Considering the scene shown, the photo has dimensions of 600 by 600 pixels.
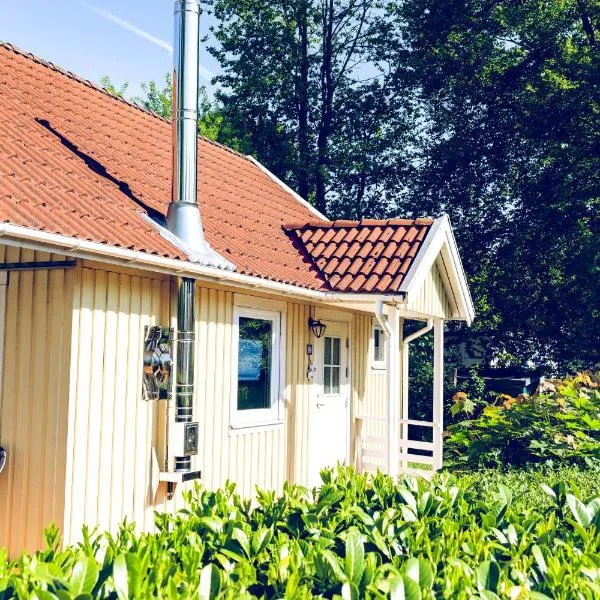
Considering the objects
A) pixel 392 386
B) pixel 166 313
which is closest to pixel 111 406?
pixel 166 313

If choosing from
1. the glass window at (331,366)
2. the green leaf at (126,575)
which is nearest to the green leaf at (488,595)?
the green leaf at (126,575)

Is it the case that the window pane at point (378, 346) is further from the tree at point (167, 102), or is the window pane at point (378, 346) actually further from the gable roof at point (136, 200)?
the tree at point (167, 102)

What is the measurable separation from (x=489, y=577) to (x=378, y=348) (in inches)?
403

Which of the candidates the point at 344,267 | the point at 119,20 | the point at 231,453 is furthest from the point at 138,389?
the point at 119,20

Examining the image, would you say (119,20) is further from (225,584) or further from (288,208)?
(225,584)

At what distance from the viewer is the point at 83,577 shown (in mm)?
2764

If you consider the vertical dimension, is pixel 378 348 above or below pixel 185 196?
below

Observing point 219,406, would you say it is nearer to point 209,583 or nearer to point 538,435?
point 538,435

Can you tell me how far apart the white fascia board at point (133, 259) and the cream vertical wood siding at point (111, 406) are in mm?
315

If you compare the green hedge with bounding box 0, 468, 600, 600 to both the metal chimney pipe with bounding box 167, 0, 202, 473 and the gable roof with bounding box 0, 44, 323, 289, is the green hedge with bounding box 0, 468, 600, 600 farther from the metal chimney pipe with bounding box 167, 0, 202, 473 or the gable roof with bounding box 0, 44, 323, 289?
the metal chimney pipe with bounding box 167, 0, 202, 473

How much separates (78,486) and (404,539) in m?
3.58

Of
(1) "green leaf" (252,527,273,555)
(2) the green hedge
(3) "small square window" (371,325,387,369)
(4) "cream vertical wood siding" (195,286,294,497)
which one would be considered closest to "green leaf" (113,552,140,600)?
(2) the green hedge

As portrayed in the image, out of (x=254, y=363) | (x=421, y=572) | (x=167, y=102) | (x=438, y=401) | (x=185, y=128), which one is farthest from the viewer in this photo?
(x=167, y=102)

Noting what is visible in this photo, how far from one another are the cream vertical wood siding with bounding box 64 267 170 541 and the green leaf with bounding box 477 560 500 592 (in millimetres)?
4177
